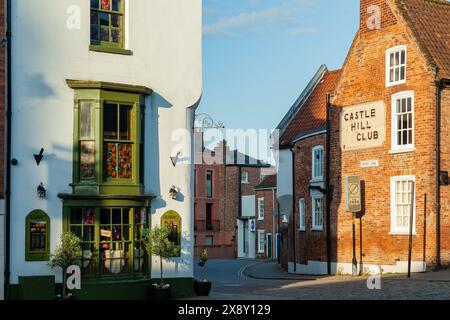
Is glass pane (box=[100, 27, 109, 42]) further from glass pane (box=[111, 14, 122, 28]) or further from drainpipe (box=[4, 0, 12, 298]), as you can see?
drainpipe (box=[4, 0, 12, 298])

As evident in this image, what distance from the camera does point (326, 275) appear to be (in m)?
33.3

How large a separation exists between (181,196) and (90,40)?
474cm

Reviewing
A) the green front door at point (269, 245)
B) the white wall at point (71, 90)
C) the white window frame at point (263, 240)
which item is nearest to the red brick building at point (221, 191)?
the white window frame at point (263, 240)

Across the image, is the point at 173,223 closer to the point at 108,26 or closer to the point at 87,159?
the point at 87,159

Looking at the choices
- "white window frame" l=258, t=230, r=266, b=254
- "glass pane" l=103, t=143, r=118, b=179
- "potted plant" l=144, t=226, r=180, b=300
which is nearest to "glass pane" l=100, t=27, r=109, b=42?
"glass pane" l=103, t=143, r=118, b=179

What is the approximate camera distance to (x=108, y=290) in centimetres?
2067

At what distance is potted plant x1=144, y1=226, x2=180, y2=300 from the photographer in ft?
68.9

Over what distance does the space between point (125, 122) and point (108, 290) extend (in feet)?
14.2

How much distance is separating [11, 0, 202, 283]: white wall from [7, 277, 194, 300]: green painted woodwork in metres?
0.28

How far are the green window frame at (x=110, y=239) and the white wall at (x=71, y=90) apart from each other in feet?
1.47

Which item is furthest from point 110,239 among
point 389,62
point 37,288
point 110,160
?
point 389,62

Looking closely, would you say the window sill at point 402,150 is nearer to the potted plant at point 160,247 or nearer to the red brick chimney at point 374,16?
the red brick chimney at point 374,16

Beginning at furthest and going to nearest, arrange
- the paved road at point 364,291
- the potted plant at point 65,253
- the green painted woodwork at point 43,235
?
the paved road at point 364,291, the green painted woodwork at point 43,235, the potted plant at point 65,253

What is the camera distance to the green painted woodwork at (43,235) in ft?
65.3
